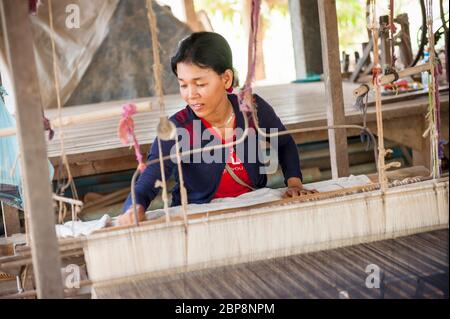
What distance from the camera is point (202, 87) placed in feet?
8.53

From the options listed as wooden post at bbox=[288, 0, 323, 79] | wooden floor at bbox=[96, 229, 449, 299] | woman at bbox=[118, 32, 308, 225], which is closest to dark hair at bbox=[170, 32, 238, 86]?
woman at bbox=[118, 32, 308, 225]

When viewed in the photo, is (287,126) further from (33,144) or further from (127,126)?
(33,144)

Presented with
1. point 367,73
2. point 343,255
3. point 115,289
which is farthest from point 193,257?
point 367,73

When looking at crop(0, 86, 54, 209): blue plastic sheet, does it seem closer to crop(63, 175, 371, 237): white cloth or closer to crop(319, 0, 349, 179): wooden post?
crop(63, 175, 371, 237): white cloth

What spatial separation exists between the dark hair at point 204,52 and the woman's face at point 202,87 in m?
0.02

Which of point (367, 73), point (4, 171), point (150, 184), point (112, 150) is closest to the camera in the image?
point (150, 184)

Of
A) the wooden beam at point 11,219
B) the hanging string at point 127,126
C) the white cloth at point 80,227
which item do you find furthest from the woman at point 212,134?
the wooden beam at point 11,219

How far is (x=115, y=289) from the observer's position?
189 cm

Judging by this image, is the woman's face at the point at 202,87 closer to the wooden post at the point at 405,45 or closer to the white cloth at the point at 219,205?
the white cloth at the point at 219,205

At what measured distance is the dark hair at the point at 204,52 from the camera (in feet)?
8.33

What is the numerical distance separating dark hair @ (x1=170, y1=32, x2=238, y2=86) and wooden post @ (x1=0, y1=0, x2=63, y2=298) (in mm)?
Answer: 929

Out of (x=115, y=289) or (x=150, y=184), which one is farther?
(x=150, y=184)
